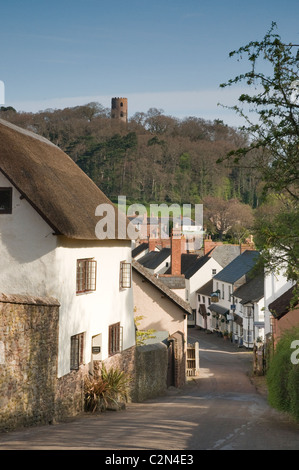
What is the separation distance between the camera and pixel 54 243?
58.3ft

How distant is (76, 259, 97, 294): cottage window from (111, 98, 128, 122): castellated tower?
16838cm

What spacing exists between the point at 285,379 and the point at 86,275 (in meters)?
7.76

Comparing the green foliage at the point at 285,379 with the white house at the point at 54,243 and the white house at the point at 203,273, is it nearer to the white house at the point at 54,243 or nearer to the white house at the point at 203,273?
the white house at the point at 54,243

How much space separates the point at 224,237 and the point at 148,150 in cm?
3304

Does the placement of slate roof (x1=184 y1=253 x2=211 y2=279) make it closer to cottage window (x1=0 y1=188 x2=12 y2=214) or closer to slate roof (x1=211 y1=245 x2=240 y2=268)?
slate roof (x1=211 y1=245 x2=240 y2=268)

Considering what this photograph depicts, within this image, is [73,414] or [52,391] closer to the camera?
[52,391]

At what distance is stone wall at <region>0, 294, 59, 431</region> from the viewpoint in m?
14.1

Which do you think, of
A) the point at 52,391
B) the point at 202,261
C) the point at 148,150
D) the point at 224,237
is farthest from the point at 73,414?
the point at 148,150

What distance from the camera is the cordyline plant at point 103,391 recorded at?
19469 mm

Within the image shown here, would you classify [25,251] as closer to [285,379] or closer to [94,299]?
[94,299]

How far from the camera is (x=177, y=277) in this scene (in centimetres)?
3828

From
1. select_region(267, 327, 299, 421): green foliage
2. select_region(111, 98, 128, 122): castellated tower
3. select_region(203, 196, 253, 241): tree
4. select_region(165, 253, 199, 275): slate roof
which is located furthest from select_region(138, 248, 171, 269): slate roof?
select_region(111, 98, 128, 122): castellated tower

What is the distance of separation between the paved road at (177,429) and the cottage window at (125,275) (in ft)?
16.2

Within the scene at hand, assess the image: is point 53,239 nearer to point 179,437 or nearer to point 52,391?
point 52,391
